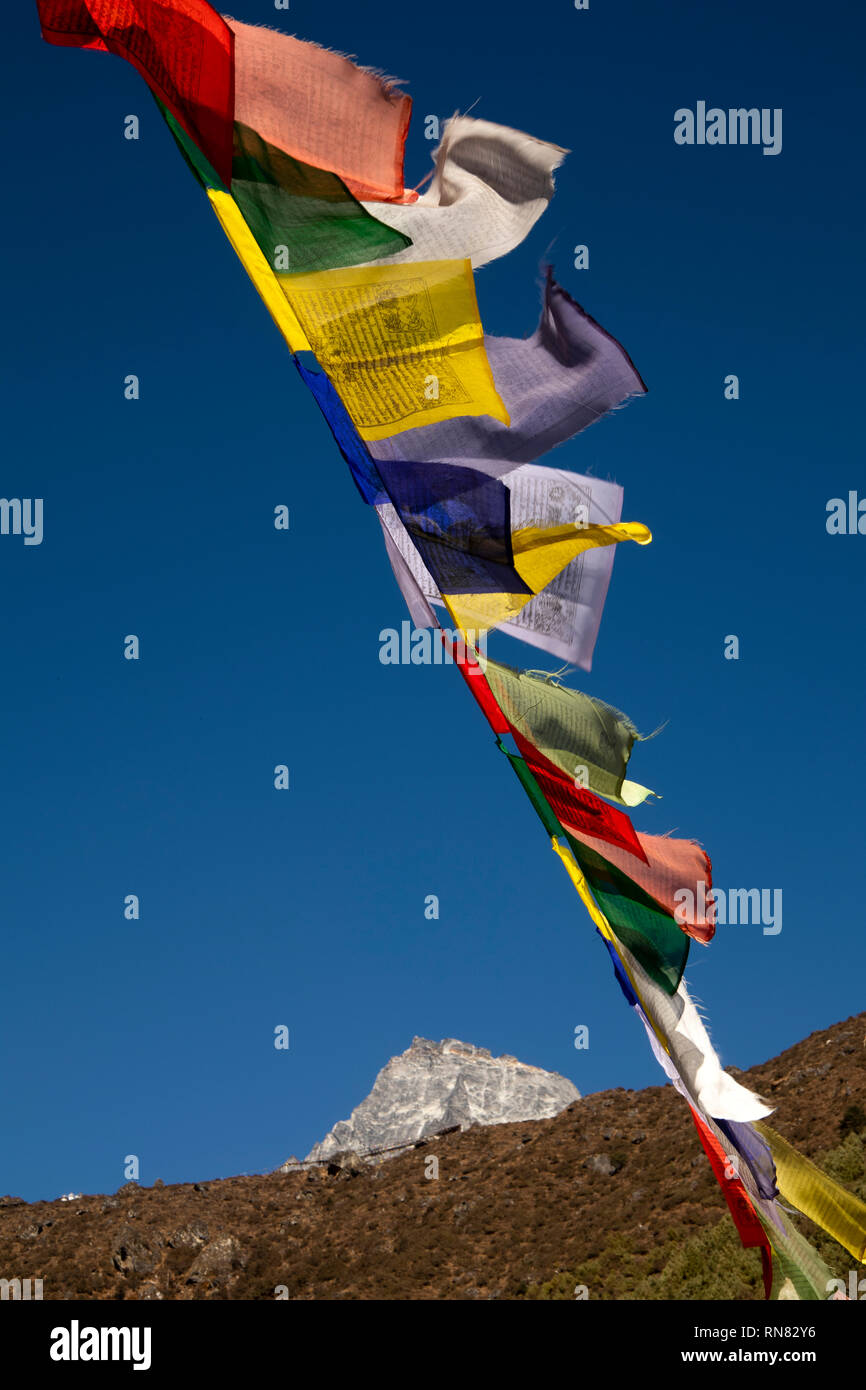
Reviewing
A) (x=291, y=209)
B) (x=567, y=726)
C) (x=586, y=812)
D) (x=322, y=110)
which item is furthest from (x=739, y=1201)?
(x=322, y=110)

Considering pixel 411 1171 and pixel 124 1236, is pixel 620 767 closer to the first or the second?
pixel 124 1236

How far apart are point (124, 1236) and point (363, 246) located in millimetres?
37242

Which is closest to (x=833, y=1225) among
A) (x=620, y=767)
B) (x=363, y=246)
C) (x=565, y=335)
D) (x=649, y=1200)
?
(x=620, y=767)

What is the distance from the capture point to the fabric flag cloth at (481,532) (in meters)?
6.54

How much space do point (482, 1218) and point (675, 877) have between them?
33070 millimetres

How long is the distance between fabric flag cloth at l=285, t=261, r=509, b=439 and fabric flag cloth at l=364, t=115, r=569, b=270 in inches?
6.7

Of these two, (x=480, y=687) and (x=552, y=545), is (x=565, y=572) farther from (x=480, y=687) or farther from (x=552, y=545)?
(x=480, y=687)

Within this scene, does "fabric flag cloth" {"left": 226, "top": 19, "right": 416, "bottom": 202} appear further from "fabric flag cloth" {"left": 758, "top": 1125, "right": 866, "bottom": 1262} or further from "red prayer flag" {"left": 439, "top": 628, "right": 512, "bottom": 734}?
"fabric flag cloth" {"left": 758, "top": 1125, "right": 866, "bottom": 1262}

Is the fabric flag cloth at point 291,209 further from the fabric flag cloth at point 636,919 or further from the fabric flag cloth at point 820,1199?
the fabric flag cloth at point 820,1199

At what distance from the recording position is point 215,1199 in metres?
45.6

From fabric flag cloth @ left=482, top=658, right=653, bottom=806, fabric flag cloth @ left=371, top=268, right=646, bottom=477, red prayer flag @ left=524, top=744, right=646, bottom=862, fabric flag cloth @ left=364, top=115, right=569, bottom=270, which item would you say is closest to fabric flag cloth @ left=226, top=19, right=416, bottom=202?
fabric flag cloth @ left=364, top=115, right=569, bottom=270

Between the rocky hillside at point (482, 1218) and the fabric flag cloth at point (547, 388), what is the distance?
21.6 meters

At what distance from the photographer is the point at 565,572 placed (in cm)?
685

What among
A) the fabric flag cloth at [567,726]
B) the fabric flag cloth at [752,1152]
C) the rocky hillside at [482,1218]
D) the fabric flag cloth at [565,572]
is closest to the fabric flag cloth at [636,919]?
the fabric flag cloth at [567,726]
